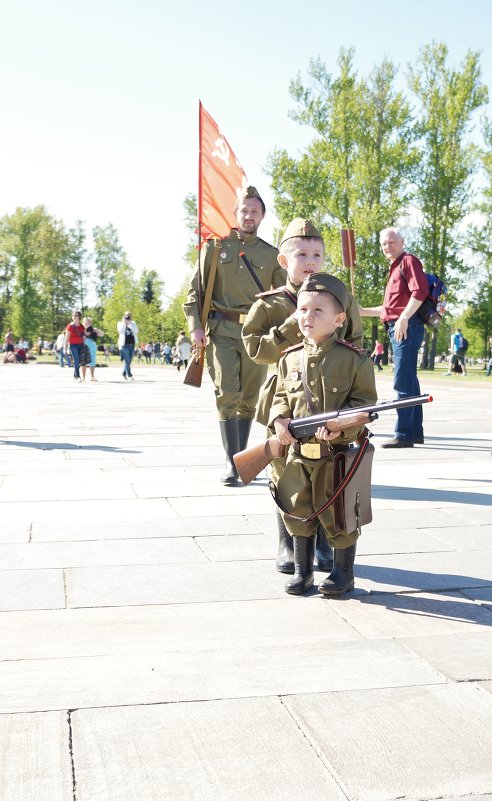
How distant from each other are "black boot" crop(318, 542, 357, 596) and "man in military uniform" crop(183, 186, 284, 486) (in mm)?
2770

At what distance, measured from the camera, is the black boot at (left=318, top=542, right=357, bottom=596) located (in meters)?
3.89

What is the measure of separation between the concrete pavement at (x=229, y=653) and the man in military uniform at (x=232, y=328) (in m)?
0.58

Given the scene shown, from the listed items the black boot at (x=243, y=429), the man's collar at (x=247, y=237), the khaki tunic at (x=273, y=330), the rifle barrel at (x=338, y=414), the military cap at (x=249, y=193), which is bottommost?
the black boot at (x=243, y=429)

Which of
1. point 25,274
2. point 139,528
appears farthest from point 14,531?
point 25,274

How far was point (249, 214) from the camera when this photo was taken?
6.21 m

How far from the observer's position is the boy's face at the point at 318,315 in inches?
149

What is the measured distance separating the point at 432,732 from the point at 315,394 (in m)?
1.62

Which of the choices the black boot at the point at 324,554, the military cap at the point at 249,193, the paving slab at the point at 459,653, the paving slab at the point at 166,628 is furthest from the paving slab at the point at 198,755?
the military cap at the point at 249,193

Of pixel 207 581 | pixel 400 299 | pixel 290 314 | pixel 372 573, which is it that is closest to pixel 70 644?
pixel 207 581

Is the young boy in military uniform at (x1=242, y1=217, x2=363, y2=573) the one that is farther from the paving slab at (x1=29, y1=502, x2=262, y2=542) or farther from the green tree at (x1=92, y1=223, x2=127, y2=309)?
the green tree at (x1=92, y1=223, x2=127, y2=309)

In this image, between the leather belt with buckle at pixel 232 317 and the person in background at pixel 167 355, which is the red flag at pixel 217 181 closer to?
the leather belt with buckle at pixel 232 317

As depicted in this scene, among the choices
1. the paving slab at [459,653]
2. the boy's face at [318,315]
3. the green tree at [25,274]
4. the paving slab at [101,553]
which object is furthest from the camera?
the green tree at [25,274]

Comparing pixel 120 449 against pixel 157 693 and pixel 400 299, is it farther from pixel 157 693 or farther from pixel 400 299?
pixel 157 693

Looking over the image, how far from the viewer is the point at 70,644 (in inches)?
128
